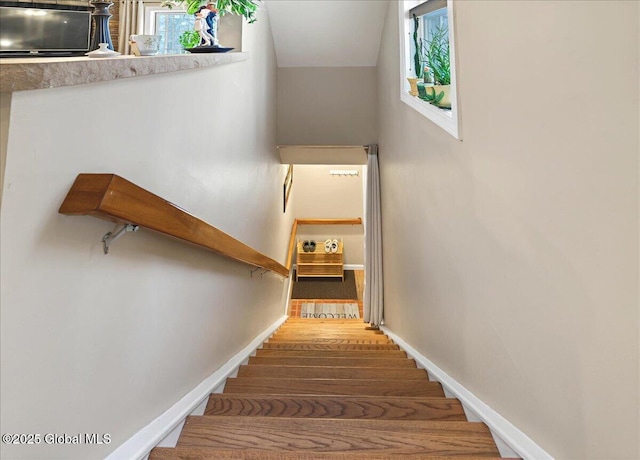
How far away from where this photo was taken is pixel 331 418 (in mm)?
1658

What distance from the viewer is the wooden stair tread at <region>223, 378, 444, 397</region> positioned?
6.57 ft

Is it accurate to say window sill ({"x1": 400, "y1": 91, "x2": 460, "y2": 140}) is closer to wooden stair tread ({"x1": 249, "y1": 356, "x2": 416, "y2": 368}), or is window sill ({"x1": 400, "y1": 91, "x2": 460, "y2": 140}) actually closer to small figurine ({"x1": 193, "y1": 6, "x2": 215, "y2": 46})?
small figurine ({"x1": 193, "y1": 6, "x2": 215, "y2": 46})

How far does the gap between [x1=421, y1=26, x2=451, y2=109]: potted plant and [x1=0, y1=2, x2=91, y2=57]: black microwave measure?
1.69 metres

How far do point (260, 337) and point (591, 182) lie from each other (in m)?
2.81

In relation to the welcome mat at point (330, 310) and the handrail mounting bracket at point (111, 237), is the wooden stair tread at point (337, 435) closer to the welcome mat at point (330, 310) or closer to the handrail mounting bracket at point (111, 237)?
the handrail mounting bracket at point (111, 237)

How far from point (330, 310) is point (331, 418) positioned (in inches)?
202

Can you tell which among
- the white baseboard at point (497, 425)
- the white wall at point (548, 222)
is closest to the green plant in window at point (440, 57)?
the white wall at point (548, 222)

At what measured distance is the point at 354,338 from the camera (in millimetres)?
4051

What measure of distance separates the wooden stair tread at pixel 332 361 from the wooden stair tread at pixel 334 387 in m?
0.50

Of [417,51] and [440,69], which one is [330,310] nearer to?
[417,51]

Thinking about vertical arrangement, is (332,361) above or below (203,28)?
below

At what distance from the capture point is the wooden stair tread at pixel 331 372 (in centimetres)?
228

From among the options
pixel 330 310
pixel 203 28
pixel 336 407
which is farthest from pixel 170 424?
pixel 330 310

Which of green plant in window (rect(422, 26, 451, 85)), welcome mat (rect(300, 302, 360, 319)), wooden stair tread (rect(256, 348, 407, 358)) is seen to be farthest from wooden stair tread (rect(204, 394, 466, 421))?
welcome mat (rect(300, 302, 360, 319))
